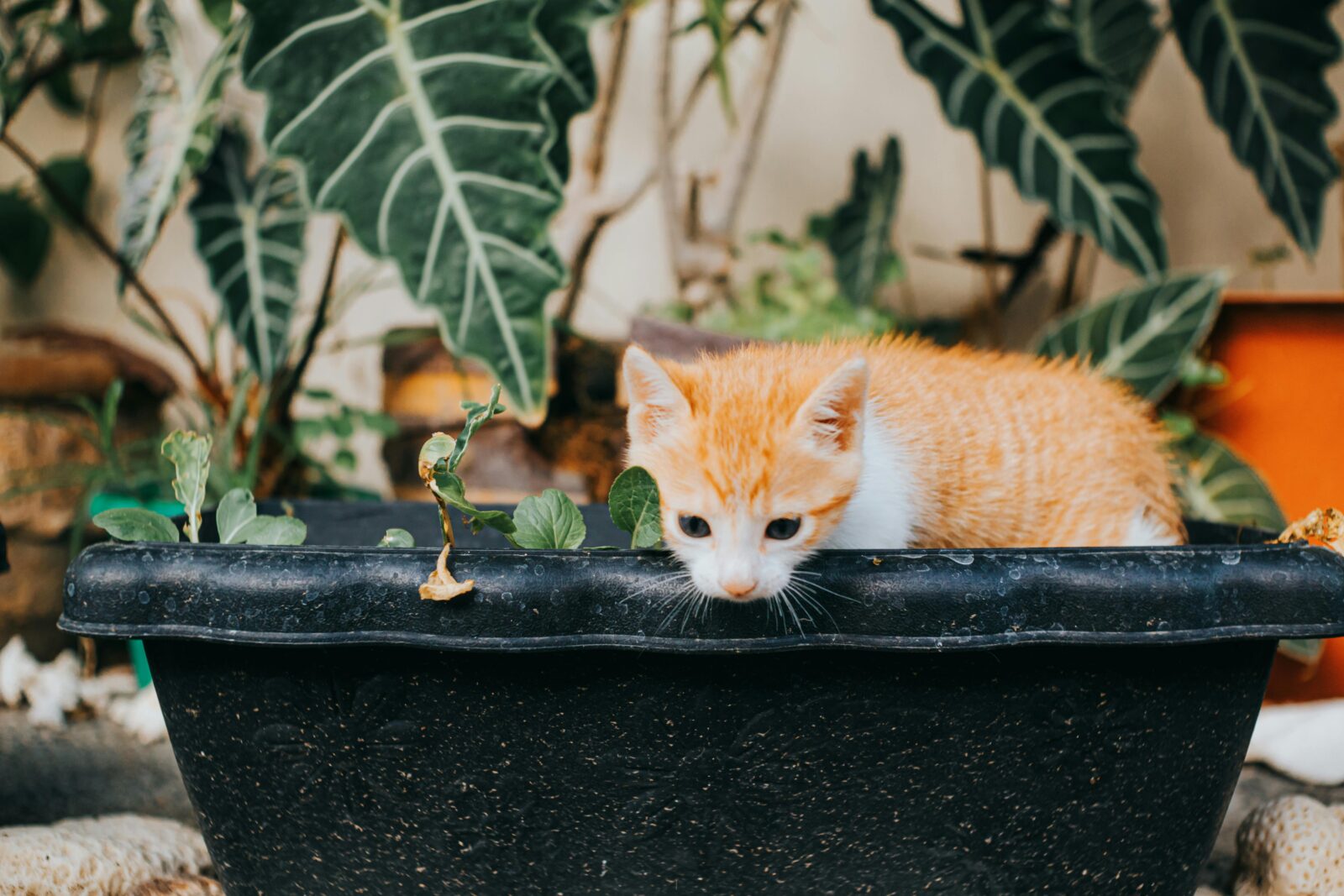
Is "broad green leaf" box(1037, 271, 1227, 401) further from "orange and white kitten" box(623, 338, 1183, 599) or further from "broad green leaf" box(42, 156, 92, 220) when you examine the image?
"broad green leaf" box(42, 156, 92, 220)

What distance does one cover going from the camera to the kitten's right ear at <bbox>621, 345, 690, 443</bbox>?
0.71 meters

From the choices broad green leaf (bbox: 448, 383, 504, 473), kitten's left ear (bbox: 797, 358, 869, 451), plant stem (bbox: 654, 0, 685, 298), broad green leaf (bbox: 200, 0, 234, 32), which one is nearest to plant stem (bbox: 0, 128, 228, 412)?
broad green leaf (bbox: 200, 0, 234, 32)

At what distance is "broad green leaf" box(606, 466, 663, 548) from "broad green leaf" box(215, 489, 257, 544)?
326mm

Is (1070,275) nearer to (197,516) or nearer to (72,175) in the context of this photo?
(197,516)

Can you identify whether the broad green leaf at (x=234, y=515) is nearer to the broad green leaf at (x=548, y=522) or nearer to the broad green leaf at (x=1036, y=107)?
the broad green leaf at (x=548, y=522)

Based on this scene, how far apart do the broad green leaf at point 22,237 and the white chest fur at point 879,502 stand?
2.05 m

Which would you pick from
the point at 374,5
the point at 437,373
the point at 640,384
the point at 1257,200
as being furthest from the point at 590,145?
the point at 1257,200

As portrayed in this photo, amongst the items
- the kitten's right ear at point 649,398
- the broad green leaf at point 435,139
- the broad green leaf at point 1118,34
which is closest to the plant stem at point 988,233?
the broad green leaf at point 1118,34

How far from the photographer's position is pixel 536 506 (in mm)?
771

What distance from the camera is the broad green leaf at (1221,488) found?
152 cm

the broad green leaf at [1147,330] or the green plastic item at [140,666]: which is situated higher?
the broad green leaf at [1147,330]

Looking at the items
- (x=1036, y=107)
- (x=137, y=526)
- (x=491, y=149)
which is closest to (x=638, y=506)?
(x=137, y=526)

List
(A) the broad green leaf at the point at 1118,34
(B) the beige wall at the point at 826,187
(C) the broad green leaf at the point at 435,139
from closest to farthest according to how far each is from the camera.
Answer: (C) the broad green leaf at the point at 435,139 → (A) the broad green leaf at the point at 1118,34 → (B) the beige wall at the point at 826,187

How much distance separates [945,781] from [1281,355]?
1.33 metres
